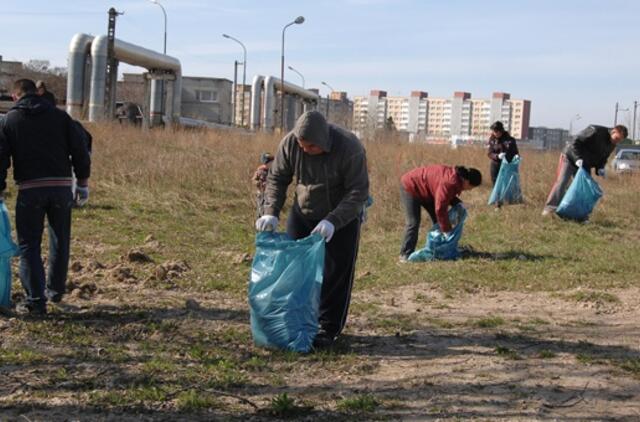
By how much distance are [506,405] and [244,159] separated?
14.4 meters

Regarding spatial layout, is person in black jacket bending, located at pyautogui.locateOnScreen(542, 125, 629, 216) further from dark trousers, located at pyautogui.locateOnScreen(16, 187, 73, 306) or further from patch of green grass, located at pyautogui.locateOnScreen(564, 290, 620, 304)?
dark trousers, located at pyautogui.locateOnScreen(16, 187, 73, 306)

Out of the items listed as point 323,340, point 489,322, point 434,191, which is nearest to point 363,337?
point 323,340

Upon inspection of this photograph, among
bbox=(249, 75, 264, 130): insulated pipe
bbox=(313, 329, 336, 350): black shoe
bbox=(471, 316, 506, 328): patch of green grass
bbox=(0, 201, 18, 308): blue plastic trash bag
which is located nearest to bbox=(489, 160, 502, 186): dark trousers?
bbox=(471, 316, 506, 328): patch of green grass

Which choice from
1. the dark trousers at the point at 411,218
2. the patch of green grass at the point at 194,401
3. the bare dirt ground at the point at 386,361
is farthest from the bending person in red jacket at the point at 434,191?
the patch of green grass at the point at 194,401

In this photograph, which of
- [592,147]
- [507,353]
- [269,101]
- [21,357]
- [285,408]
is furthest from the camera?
[269,101]

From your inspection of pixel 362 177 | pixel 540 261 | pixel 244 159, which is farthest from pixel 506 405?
pixel 244 159

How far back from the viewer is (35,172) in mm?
5668

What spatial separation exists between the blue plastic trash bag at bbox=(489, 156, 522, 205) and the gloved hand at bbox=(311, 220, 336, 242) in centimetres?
902

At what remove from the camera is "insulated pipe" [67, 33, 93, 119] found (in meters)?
25.4

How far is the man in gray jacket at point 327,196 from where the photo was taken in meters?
4.92

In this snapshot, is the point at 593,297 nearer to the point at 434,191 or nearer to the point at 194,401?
the point at 434,191

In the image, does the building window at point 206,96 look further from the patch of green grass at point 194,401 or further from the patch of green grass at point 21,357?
the patch of green grass at point 194,401

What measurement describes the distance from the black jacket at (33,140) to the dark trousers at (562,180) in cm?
795

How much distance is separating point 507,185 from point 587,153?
7.19ft
